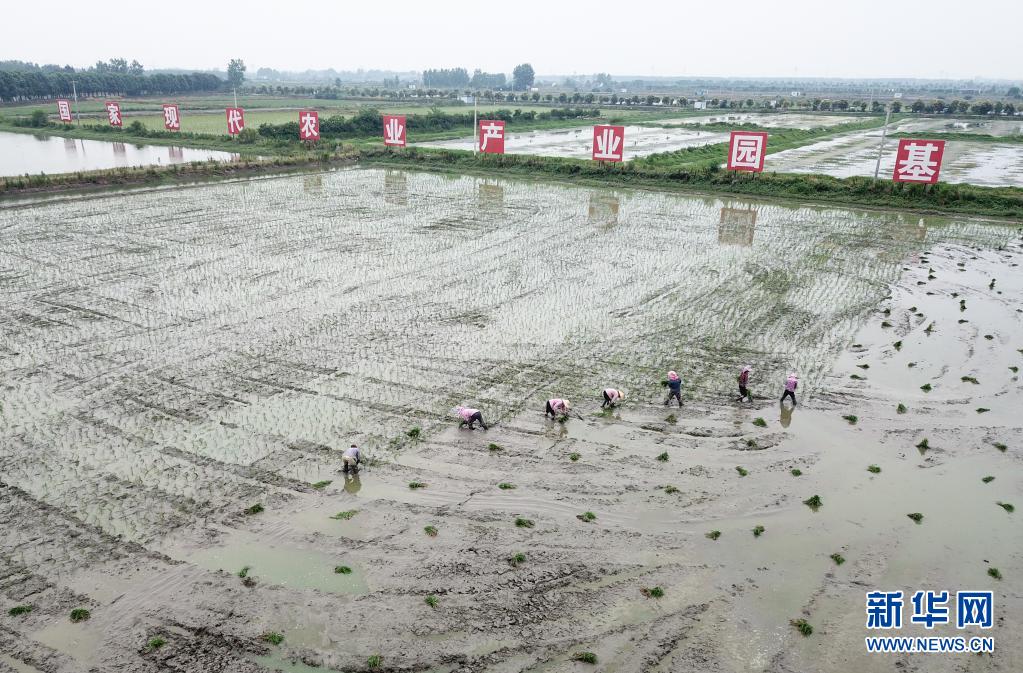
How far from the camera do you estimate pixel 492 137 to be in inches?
1510

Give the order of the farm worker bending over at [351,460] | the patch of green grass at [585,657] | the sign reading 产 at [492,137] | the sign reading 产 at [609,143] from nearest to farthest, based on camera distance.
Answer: the patch of green grass at [585,657]
the farm worker bending over at [351,460]
the sign reading 产 at [609,143]
the sign reading 产 at [492,137]

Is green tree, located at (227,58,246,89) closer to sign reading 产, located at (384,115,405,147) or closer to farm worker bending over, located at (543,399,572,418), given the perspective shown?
sign reading 产, located at (384,115,405,147)

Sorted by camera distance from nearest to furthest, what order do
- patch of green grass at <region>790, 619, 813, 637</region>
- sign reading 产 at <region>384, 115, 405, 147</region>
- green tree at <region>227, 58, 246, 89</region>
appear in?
patch of green grass at <region>790, 619, 813, 637</region>
sign reading 产 at <region>384, 115, 405, 147</region>
green tree at <region>227, 58, 246, 89</region>

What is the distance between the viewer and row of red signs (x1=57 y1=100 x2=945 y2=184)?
2814 centimetres

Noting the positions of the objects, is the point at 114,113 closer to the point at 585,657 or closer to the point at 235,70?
the point at 585,657

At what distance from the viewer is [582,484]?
968 cm

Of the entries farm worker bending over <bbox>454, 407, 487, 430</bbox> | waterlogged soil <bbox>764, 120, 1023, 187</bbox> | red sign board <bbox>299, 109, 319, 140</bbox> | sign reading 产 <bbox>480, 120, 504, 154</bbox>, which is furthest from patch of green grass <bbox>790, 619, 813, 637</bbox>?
red sign board <bbox>299, 109, 319, 140</bbox>

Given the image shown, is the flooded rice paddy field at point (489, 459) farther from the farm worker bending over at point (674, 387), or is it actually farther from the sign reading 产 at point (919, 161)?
the sign reading 产 at point (919, 161)

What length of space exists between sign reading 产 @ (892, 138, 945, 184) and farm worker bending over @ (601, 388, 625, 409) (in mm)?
23366

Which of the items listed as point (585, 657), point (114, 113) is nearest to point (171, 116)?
point (114, 113)

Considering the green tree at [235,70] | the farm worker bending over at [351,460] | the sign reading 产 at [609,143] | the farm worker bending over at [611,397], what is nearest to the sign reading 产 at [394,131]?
the sign reading 产 at [609,143]

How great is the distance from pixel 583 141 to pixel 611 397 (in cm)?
4382

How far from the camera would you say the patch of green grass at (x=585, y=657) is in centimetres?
679

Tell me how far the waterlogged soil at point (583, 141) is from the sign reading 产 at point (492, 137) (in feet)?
19.5
